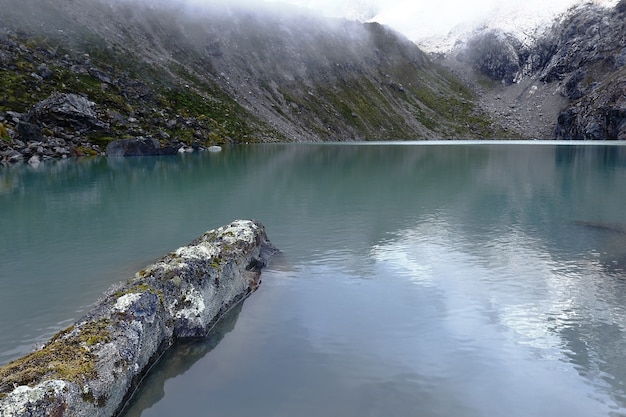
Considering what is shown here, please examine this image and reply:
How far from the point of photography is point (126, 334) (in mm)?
11031

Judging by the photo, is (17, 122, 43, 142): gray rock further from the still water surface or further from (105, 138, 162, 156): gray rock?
the still water surface

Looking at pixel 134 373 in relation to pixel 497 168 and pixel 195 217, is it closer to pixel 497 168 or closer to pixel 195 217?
pixel 195 217

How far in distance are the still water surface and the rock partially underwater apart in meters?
0.67

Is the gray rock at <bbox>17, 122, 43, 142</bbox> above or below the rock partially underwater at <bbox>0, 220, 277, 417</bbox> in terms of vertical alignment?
above

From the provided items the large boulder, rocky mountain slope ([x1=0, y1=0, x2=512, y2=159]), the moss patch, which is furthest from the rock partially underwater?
the large boulder

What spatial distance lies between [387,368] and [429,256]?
11.5 meters

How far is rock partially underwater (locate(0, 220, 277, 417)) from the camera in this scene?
8.23m

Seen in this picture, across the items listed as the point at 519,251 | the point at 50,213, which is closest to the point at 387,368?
the point at 519,251

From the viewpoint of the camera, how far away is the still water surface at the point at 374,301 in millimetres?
10766

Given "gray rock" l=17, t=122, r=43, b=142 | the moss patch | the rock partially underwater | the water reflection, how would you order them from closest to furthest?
the rock partially underwater, the moss patch, the water reflection, "gray rock" l=17, t=122, r=43, b=142

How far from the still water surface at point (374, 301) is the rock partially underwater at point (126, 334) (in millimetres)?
673

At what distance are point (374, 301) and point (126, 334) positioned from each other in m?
9.02

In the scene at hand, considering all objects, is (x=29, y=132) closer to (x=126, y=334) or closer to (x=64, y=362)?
(x=126, y=334)

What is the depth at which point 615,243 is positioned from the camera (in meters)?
24.1
